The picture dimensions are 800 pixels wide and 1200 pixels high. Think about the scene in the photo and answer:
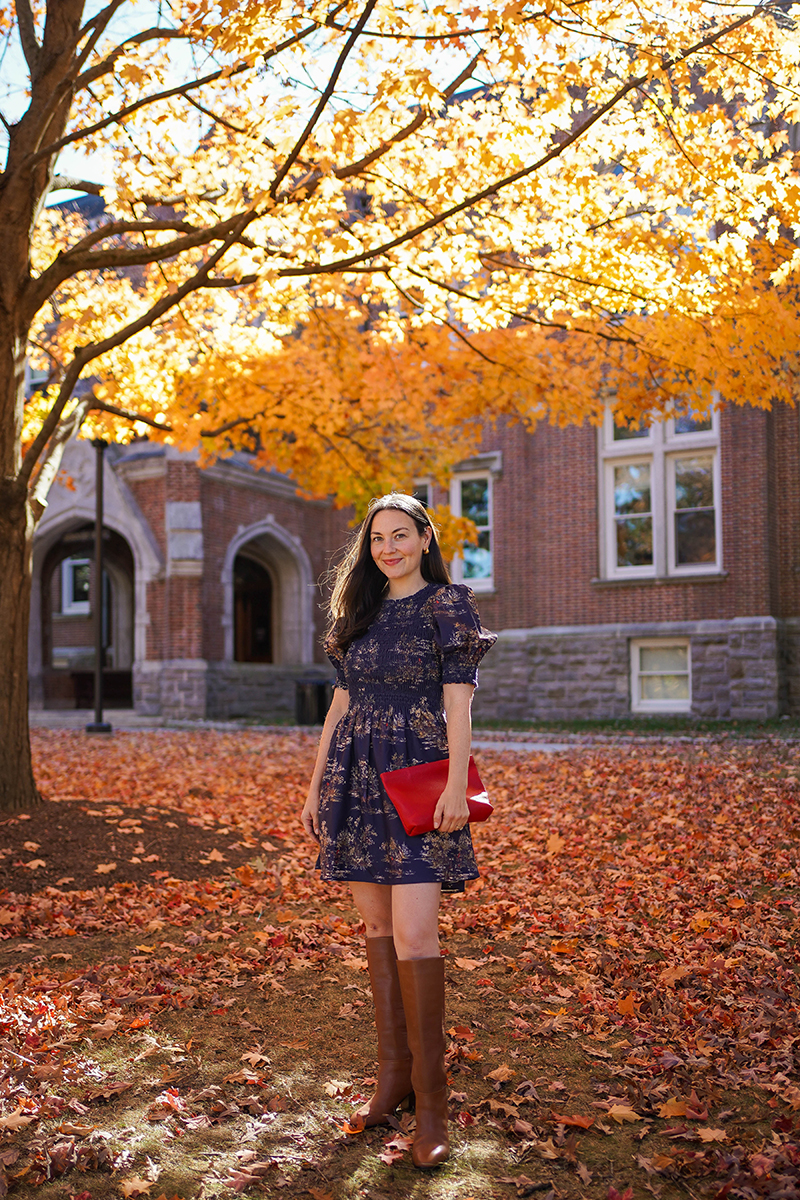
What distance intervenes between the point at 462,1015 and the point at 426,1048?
1.27 metres

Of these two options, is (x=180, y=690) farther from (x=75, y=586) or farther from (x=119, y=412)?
(x=75, y=586)

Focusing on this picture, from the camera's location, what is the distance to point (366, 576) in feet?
11.3

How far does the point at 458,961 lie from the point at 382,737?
7.04ft

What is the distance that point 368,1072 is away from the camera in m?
3.60

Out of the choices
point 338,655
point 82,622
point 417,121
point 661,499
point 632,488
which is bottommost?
point 338,655

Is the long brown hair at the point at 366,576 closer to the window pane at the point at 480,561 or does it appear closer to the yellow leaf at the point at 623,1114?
the yellow leaf at the point at 623,1114

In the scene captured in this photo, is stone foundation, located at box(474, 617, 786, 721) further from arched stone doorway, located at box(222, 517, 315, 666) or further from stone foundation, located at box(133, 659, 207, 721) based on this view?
stone foundation, located at box(133, 659, 207, 721)

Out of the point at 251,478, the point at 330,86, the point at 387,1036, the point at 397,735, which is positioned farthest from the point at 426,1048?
the point at 251,478

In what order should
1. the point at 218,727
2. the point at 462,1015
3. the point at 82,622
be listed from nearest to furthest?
1. the point at 462,1015
2. the point at 218,727
3. the point at 82,622

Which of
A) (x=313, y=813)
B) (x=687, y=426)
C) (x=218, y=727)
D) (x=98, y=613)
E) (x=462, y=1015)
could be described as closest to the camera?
(x=313, y=813)

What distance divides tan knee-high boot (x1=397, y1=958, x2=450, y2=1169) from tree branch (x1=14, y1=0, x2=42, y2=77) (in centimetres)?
720

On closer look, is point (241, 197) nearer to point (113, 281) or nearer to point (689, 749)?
point (113, 281)

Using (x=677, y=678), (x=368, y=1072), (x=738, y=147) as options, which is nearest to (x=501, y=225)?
(x=738, y=147)

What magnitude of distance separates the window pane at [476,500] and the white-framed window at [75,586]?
41.8 ft
